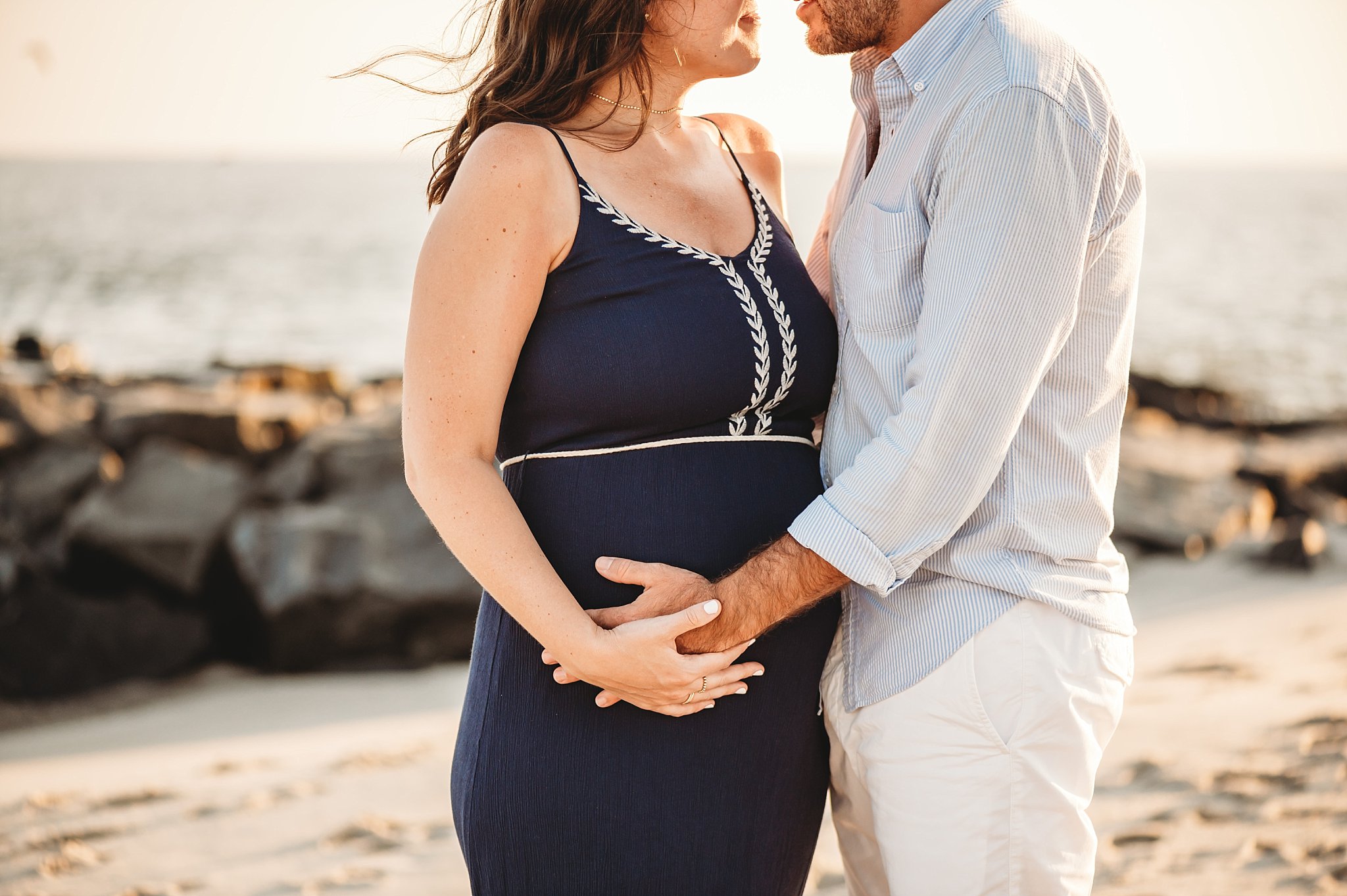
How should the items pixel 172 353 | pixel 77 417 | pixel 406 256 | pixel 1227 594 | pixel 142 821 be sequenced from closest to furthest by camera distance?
pixel 142 821, pixel 1227 594, pixel 77 417, pixel 172 353, pixel 406 256

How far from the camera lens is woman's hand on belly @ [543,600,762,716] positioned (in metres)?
1.62

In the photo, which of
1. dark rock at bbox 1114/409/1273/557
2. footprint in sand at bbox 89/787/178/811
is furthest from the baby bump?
dark rock at bbox 1114/409/1273/557

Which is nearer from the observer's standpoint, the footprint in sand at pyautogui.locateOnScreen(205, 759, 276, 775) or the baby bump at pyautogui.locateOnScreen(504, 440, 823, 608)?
the baby bump at pyautogui.locateOnScreen(504, 440, 823, 608)

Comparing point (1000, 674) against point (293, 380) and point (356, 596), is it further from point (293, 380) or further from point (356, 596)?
point (293, 380)

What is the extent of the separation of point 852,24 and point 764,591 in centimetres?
100

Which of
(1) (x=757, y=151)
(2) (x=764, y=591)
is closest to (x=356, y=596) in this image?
(1) (x=757, y=151)

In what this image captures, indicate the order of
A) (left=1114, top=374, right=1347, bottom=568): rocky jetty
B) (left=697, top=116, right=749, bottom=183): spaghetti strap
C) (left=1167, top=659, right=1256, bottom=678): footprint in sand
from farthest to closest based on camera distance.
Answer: (left=1114, top=374, right=1347, bottom=568): rocky jetty < (left=1167, top=659, right=1256, bottom=678): footprint in sand < (left=697, top=116, right=749, bottom=183): spaghetti strap

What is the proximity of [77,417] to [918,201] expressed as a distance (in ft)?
24.7

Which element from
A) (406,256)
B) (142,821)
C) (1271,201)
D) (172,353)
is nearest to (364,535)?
(142,821)

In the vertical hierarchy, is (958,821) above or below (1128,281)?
below

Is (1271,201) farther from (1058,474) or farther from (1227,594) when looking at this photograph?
(1058,474)

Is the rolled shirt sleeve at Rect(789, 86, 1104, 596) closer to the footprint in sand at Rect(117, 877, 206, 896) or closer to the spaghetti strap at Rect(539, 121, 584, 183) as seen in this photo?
the spaghetti strap at Rect(539, 121, 584, 183)

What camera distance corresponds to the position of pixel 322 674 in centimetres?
570

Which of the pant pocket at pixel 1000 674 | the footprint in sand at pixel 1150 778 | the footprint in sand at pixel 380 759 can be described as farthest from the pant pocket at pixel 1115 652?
the footprint in sand at pixel 380 759
